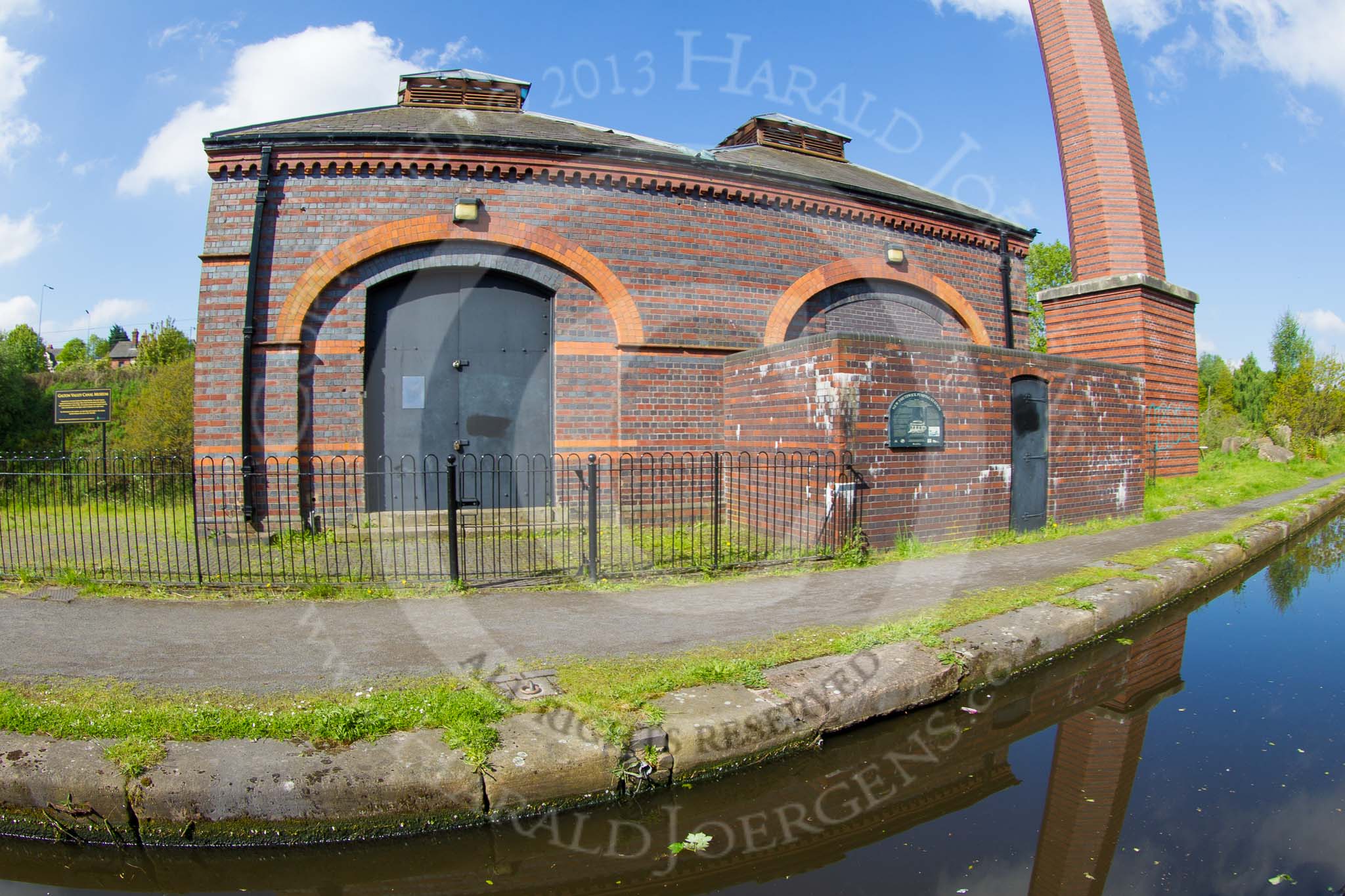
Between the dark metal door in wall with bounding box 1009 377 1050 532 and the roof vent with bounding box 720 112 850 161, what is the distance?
26.0ft

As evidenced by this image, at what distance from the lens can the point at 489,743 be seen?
317cm

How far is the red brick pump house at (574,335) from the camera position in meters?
8.28

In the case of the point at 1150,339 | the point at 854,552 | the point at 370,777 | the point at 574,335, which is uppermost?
the point at 1150,339

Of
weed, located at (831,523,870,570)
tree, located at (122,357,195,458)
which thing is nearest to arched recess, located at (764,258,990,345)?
weed, located at (831,523,870,570)

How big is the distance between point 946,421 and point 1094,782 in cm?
523

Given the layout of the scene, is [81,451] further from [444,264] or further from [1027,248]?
[1027,248]

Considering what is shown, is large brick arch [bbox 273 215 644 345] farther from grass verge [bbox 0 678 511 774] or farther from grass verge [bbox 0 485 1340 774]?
grass verge [bbox 0 678 511 774]

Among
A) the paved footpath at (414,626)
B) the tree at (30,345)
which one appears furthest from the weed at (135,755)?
the tree at (30,345)

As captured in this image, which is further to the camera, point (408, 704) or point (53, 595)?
point (53, 595)

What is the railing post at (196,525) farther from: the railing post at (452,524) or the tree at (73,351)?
the tree at (73,351)

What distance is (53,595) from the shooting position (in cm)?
611

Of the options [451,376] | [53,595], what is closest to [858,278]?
[451,376]

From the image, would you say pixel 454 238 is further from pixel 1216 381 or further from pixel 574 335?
pixel 1216 381

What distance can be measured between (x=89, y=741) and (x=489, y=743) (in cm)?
186
